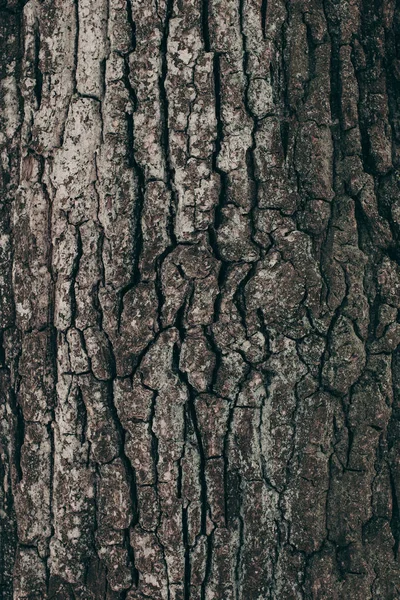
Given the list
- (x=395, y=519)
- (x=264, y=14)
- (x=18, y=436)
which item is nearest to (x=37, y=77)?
(x=264, y=14)

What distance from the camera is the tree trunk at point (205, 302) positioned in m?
1.94

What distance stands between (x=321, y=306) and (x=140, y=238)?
54 cm

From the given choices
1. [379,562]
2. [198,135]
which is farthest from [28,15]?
[379,562]

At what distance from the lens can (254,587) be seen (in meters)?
1.99

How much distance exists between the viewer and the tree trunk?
6.36 ft

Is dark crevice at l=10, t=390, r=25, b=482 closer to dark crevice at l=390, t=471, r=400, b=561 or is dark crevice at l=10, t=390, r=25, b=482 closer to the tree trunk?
the tree trunk

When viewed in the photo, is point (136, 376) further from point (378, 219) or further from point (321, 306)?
point (378, 219)

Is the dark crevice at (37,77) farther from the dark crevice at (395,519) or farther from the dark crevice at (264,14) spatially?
the dark crevice at (395,519)

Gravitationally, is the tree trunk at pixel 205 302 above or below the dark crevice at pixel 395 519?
above

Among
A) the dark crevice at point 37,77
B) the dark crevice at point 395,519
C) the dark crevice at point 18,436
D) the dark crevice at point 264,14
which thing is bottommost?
the dark crevice at point 395,519

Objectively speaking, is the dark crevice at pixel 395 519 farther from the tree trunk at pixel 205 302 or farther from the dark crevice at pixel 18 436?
the dark crevice at pixel 18 436

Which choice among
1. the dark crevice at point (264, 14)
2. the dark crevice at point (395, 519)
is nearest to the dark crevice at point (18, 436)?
the dark crevice at point (395, 519)

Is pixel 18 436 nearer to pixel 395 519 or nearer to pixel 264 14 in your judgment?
pixel 395 519

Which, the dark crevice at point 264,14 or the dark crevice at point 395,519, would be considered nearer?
the dark crevice at point 264,14
